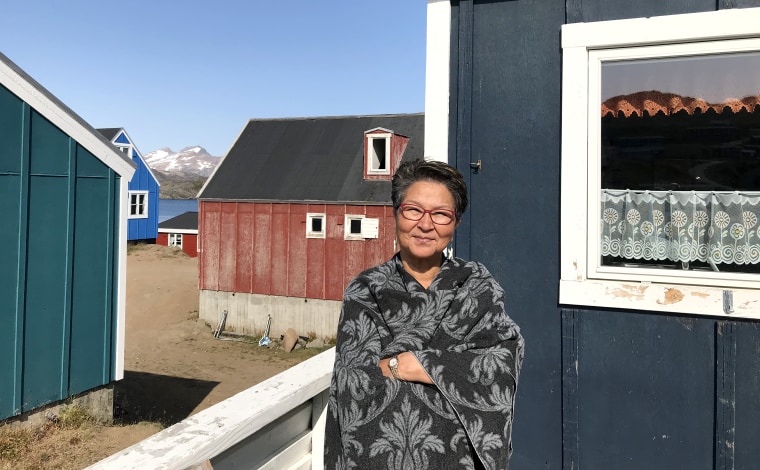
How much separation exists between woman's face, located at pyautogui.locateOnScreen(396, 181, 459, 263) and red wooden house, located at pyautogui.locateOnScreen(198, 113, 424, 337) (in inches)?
651

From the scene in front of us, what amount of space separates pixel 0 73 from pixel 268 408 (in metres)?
7.78

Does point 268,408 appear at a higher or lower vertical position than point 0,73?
lower

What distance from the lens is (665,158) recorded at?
307cm

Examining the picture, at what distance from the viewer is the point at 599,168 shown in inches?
122

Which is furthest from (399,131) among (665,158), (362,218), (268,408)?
(268,408)

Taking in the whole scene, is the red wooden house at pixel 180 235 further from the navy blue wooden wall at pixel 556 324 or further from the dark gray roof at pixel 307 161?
the navy blue wooden wall at pixel 556 324

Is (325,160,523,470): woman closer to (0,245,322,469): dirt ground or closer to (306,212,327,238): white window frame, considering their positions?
(0,245,322,469): dirt ground

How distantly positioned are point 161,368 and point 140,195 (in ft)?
59.8

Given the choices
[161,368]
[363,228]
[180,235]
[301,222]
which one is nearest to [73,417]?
[161,368]

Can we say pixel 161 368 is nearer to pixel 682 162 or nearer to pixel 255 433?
pixel 255 433

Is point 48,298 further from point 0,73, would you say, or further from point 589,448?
point 589,448

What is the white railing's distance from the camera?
4.95ft

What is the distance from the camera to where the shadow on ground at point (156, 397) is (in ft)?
37.1

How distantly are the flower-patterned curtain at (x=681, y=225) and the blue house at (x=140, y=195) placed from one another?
3185cm
